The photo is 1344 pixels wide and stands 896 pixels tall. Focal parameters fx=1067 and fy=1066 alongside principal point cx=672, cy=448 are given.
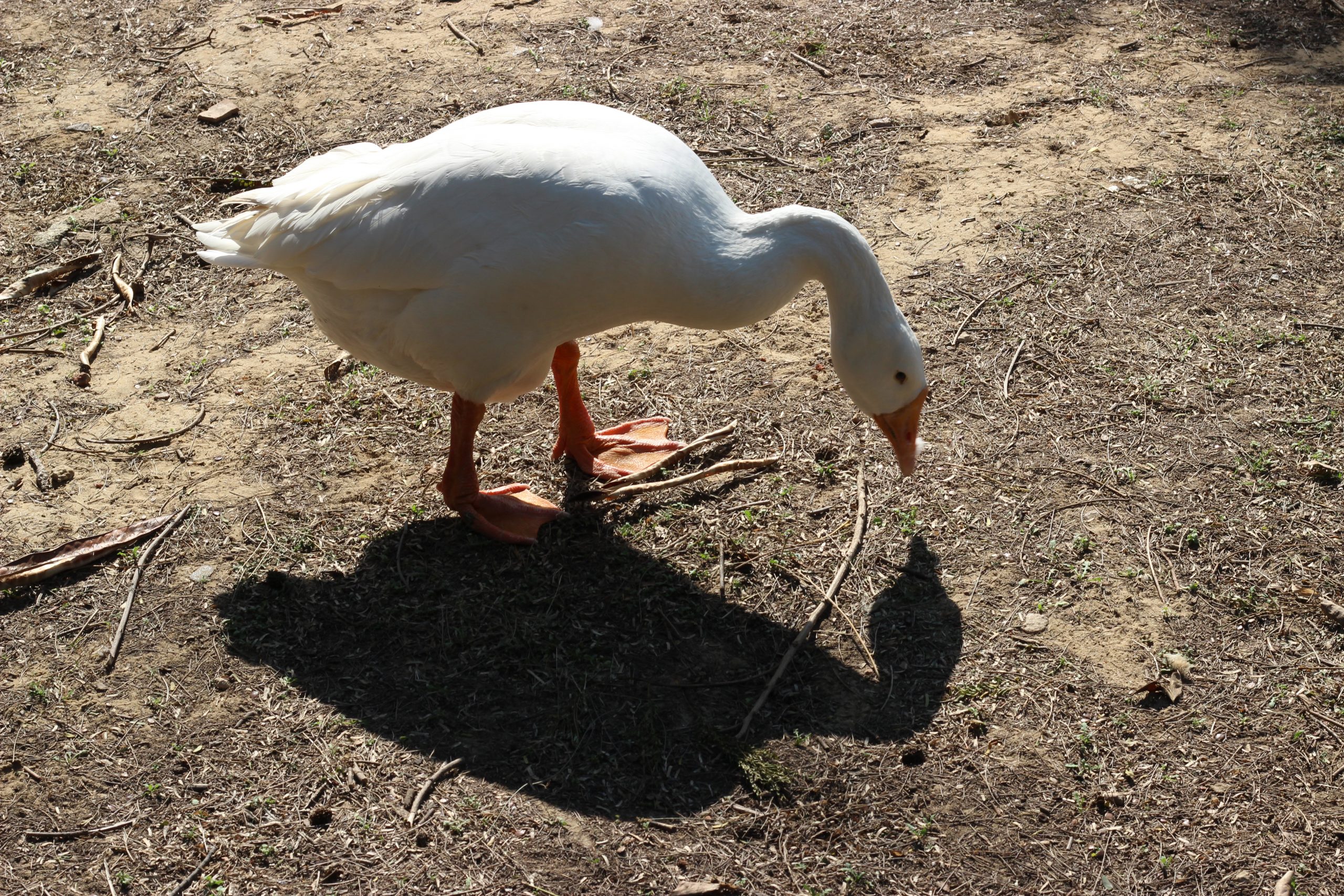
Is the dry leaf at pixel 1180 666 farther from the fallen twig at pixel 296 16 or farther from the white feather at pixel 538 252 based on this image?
the fallen twig at pixel 296 16

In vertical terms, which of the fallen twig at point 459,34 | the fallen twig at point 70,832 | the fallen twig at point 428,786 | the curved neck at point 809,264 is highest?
the curved neck at point 809,264

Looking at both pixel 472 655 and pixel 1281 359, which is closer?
pixel 472 655

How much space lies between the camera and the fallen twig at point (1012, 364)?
5235 mm

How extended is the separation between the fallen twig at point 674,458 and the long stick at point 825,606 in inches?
25.8

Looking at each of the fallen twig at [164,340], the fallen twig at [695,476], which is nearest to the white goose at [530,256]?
the fallen twig at [695,476]

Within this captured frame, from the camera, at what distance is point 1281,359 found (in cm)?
528

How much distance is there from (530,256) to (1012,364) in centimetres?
270

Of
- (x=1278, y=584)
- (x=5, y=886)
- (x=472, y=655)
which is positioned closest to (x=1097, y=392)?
(x=1278, y=584)

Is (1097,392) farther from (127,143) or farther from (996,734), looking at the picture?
(127,143)

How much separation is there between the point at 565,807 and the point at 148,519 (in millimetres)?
2382

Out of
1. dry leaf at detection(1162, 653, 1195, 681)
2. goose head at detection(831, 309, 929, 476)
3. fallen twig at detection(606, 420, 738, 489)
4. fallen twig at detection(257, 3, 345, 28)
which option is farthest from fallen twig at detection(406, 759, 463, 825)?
fallen twig at detection(257, 3, 345, 28)

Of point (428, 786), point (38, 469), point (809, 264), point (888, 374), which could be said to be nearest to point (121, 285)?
point (38, 469)

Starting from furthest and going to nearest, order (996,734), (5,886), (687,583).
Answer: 1. (687,583)
2. (996,734)
3. (5,886)

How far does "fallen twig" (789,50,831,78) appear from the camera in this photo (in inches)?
298
